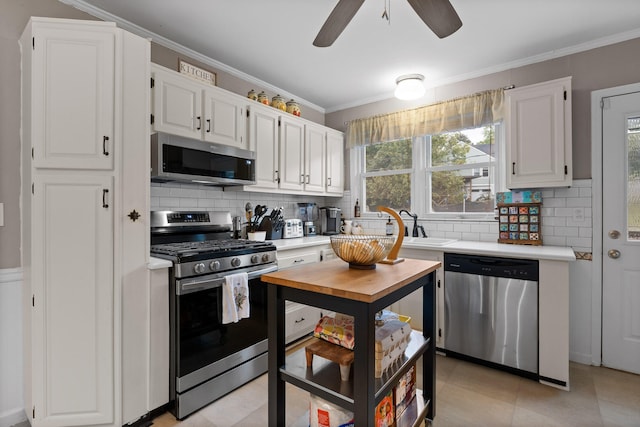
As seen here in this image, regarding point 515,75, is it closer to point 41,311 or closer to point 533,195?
point 533,195

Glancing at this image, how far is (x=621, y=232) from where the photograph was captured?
7.98ft

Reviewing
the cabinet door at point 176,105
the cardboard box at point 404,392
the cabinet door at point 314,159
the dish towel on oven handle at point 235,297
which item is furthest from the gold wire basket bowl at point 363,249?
the cabinet door at point 314,159

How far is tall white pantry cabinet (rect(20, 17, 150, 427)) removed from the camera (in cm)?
163

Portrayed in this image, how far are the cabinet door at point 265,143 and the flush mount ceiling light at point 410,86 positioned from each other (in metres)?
1.20

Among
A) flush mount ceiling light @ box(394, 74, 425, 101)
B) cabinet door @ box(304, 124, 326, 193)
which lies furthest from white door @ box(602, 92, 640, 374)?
cabinet door @ box(304, 124, 326, 193)

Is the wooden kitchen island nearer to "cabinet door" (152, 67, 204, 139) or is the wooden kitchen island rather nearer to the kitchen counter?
the kitchen counter

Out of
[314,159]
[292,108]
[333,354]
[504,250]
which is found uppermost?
[292,108]

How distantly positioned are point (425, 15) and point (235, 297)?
1.97m

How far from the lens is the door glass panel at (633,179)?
7.85 ft

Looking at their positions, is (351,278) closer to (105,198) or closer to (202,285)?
(202,285)

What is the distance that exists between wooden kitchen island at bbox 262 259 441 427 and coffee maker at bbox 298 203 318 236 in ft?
6.72

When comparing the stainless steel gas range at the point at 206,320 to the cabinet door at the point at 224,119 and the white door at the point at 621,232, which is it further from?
the white door at the point at 621,232

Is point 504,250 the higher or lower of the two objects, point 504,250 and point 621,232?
the lower

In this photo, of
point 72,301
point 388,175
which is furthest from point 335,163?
point 72,301
